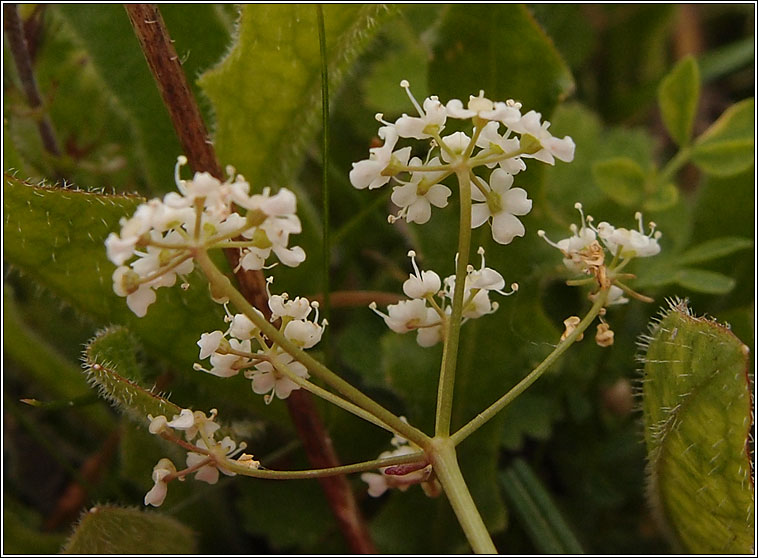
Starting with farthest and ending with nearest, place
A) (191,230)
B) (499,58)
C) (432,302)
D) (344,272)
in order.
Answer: (344,272) → (499,58) → (432,302) → (191,230)

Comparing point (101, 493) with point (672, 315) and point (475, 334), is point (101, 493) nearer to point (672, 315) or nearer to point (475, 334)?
point (475, 334)

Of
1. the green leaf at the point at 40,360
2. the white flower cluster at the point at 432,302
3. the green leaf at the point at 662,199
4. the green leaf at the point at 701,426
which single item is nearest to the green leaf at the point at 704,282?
the green leaf at the point at 662,199

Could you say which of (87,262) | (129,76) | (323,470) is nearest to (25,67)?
(129,76)

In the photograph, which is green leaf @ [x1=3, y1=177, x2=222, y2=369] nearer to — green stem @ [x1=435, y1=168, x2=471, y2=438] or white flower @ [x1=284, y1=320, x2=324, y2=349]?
white flower @ [x1=284, y1=320, x2=324, y2=349]

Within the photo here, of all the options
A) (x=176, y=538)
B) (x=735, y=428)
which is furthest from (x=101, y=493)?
(x=735, y=428)

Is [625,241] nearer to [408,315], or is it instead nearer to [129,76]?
[408,315]

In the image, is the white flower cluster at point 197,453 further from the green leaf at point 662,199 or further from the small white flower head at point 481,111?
the green leaf at point 662,199

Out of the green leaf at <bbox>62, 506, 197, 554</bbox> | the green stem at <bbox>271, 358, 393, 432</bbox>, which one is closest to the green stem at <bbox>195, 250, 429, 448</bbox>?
the green stem at <bbox>271, 358, 393, 432</bbox>
